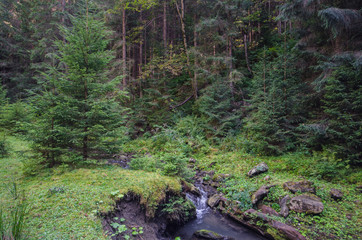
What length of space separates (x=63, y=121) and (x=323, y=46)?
44.4 feet

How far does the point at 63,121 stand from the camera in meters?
6.71

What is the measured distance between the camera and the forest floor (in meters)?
3.64

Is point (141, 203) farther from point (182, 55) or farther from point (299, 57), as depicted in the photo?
point (182, 55)

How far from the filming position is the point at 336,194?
231 inches

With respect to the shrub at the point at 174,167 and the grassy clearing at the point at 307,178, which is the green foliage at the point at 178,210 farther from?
the grassy clearing at the point at 307,178

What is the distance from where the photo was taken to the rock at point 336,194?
19.0ft

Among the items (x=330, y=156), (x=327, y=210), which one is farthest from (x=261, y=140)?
(x=327, y=210)

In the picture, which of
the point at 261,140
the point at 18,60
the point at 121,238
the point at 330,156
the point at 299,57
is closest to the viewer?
the point at 121,238

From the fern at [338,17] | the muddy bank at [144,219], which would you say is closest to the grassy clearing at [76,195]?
the muddy bank at [144,219]

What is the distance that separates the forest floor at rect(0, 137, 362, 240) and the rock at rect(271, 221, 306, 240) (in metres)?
0.20

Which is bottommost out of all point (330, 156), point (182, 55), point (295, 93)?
point (330, 156)

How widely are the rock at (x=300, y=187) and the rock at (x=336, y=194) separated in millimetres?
559

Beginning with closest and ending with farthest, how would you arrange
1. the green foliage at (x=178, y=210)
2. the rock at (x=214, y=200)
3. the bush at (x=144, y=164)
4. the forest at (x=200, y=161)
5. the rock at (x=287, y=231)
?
the forest at (x=200, y=161), the rock at (x=287, y=231), the green foliage at (x=178, y=210), the bush at (x=144, y=164), the rock at (x=214, y=200)

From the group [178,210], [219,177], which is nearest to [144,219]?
[178,210]
